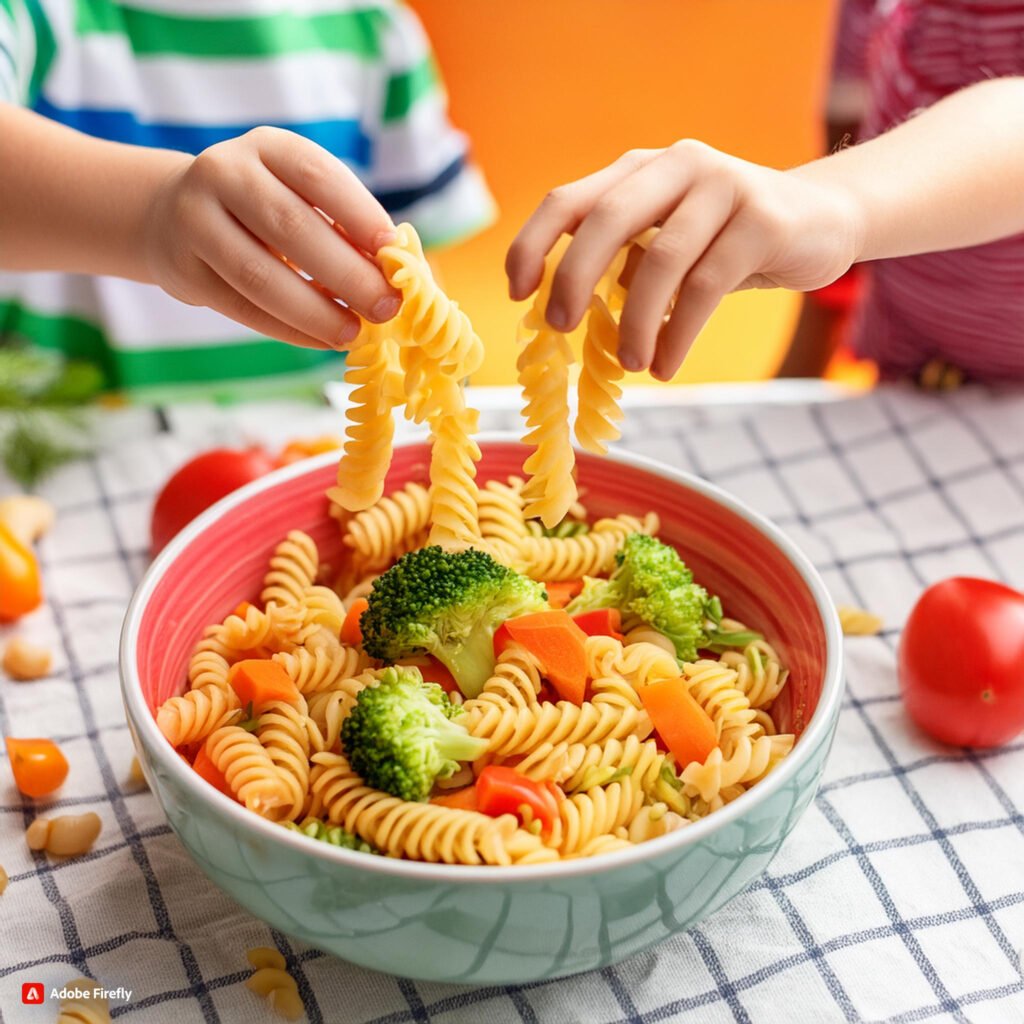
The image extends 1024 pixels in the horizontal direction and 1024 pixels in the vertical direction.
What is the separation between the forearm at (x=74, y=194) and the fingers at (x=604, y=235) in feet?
1.69

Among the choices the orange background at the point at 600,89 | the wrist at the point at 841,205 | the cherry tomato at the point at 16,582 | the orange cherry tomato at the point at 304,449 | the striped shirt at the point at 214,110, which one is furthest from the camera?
the orange background at the point at 600,89

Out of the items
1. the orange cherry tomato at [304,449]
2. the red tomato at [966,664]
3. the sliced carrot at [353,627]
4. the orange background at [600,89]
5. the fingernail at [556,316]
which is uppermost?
the fingernail at [556,316]

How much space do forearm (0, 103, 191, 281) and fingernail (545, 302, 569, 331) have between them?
1.68ft

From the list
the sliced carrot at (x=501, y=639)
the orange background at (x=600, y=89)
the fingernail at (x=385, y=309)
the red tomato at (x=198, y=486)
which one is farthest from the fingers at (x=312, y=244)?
the orange background at (x=600, y=89)

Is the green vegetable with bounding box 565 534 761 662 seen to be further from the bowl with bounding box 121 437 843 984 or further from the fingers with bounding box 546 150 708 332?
the fingers with bounding box 546 150 708 332

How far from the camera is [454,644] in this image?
1209 mm

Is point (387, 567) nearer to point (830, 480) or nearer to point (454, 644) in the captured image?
point (454, 644)

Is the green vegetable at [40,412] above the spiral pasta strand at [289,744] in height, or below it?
below

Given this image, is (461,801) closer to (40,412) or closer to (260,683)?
(260,683)

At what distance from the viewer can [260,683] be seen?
3.91 feet

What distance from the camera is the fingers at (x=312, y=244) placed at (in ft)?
3.51

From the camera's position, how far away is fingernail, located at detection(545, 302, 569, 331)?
Result: 1024mm

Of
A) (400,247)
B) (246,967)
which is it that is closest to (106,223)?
(400,247)

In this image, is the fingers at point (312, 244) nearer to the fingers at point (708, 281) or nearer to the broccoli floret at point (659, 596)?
the fingers at point (708, 281)
